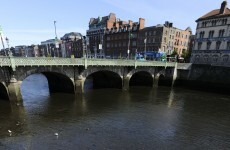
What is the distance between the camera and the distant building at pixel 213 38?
49188 millimetres

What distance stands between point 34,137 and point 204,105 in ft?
90.8

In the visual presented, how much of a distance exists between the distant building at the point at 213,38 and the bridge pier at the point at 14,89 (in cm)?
4755

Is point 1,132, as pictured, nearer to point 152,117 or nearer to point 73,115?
point 73,115

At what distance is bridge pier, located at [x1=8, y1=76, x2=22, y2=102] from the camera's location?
81.4 feet

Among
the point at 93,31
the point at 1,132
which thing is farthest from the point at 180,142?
the point at 93,31

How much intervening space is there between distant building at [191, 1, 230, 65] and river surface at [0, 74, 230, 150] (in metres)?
23.4

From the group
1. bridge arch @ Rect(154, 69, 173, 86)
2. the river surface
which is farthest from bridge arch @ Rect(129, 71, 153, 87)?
the river surface

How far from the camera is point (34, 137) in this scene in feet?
57.3

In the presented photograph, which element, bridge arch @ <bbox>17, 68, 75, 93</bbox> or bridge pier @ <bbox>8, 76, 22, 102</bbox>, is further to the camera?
bridge arch @ <bbox>17, 68, 75, 93</bbox>

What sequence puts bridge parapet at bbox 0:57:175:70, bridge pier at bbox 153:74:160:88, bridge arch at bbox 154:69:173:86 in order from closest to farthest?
bridge parapet at bbox 0:57:175:70 < bridge pier at bbox 153:74:160:88 < bridge arch at bbox 154:69:173:86

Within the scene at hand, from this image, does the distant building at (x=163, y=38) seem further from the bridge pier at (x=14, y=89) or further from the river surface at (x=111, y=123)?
the bridge pier at (x=14, y=89)

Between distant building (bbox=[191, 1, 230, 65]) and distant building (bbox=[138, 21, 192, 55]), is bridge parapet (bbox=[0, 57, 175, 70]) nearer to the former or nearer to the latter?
distant building (bbox=[191, 1, 230, 65])

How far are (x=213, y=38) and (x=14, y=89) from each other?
53.5 m

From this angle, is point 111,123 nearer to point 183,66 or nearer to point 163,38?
point 183,66
